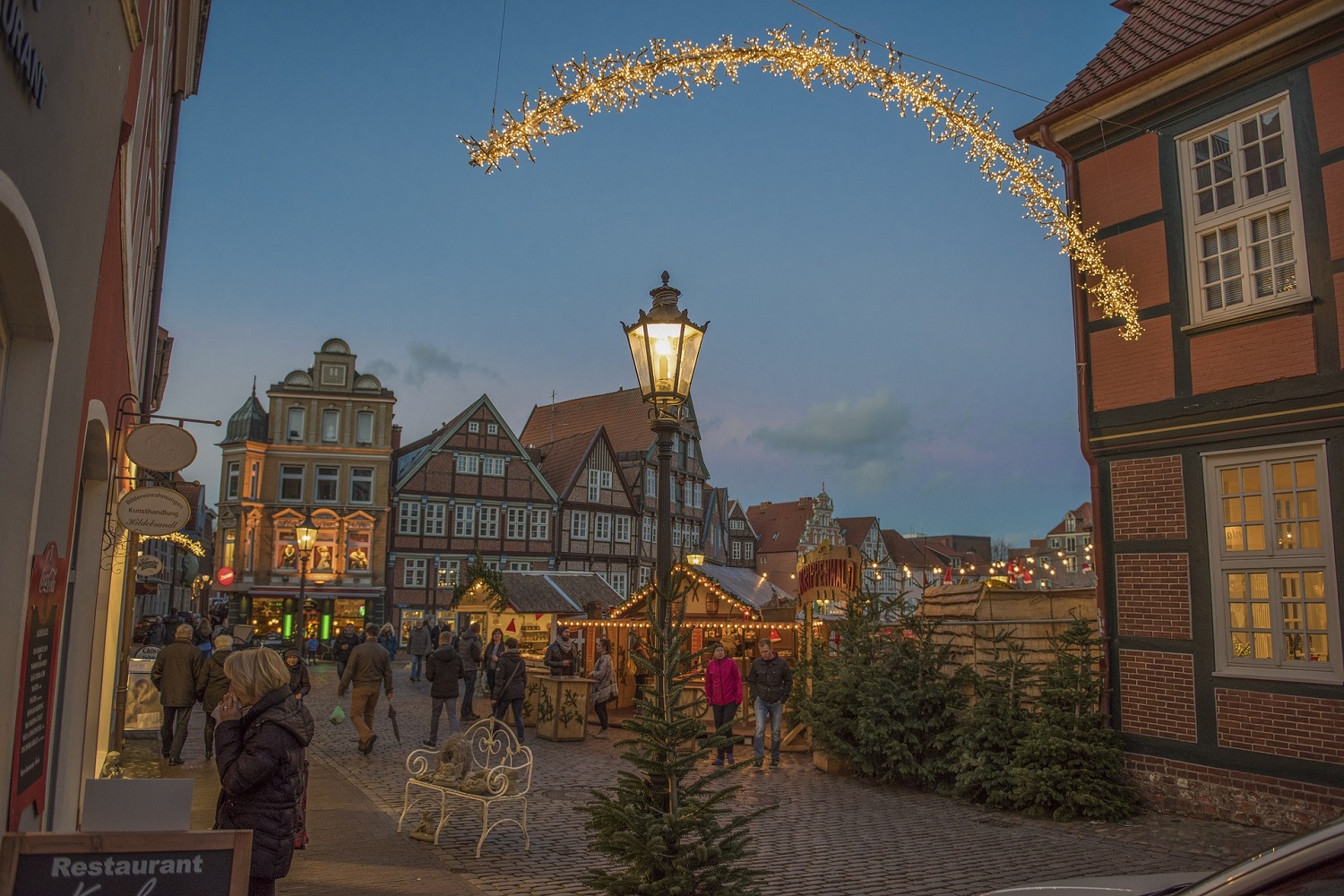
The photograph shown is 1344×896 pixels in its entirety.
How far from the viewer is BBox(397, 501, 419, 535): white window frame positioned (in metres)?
42.1

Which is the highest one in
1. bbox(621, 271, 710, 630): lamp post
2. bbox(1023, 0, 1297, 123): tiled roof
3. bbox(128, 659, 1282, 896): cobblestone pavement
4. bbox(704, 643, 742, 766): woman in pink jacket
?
bbox(1023, 0, 1297, 123): tiled roof

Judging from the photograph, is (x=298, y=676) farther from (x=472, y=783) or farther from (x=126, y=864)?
(x=126, y=864)

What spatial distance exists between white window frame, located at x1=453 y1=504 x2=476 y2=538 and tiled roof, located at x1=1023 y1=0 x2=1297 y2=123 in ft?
116

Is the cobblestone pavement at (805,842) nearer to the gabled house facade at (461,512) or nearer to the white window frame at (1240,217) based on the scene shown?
the white window frame at (1240,217)

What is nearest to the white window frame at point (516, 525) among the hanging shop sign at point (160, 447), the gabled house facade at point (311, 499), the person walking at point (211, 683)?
the gabled house facade at point (311, 499)

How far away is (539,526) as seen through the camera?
45531mm

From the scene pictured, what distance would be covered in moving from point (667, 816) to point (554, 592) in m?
21.6

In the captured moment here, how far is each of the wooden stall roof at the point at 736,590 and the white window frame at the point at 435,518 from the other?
855 inches

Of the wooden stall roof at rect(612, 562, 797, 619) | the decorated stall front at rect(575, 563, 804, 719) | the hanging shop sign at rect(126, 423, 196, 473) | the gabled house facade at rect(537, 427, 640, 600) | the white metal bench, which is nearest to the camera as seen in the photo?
the hanging shop sign at rect(126, 423, 196, 473)

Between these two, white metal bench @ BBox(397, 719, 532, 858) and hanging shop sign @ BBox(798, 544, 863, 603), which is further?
hanging shop sign @ BBox(798, 544, 863, 603)

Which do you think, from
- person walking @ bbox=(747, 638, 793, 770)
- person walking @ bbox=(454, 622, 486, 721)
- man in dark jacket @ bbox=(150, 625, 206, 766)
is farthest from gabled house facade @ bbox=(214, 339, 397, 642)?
person walking @ bbox=(747, 638, 793, 770)

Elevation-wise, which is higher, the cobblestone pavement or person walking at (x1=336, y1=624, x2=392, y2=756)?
person walking at (x1=336, y1=624, x2=392, y2=756)

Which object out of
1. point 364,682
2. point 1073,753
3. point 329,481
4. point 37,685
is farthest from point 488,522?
point 37,685

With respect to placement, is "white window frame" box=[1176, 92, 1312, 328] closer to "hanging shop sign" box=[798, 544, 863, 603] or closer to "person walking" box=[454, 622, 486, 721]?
"hanging shop sign" box=[798, 544, 863, 603]
